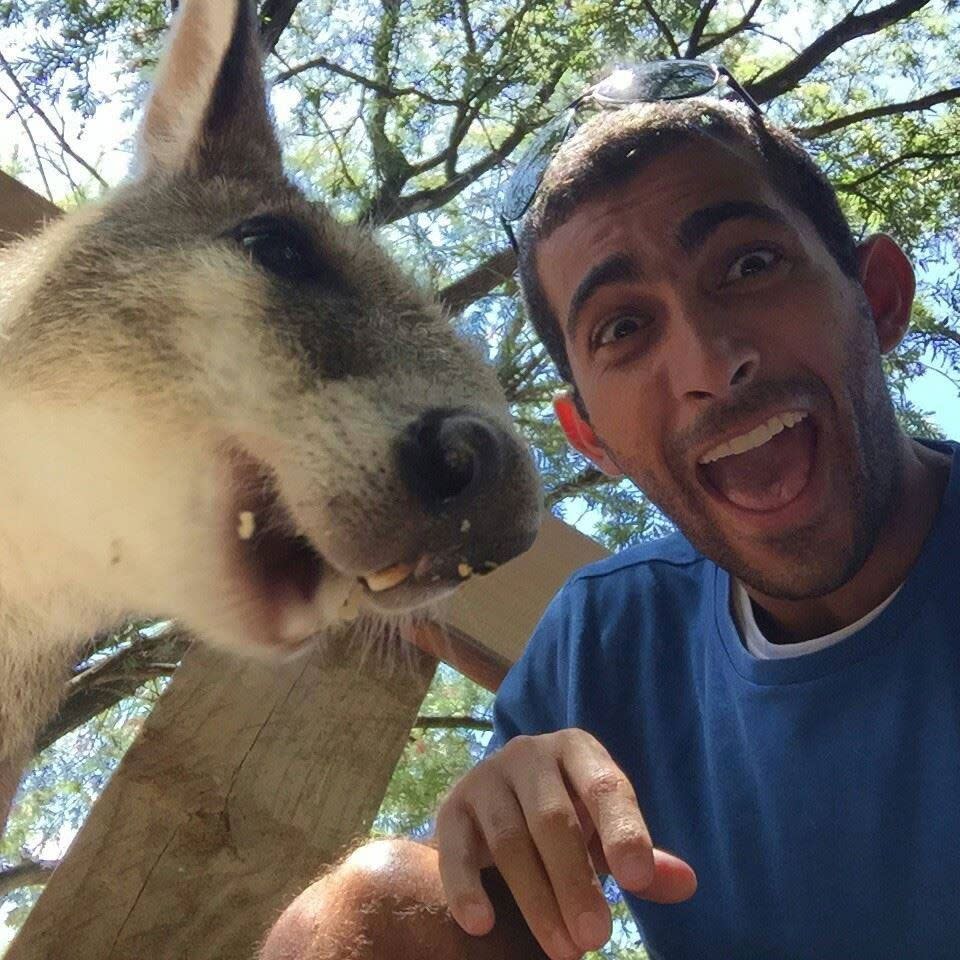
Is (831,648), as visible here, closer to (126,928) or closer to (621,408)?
(621,408)

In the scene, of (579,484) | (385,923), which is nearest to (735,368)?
(385,923)

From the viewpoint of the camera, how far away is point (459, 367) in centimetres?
149

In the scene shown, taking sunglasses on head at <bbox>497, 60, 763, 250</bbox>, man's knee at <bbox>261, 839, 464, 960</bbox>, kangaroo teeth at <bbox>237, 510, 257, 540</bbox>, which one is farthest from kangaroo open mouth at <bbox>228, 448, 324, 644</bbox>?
sunglasses on head at <bbox>497, 60, 763, 250</bbox>

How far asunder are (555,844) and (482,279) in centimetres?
222

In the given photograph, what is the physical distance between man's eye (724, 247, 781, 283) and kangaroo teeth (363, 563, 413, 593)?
32.5 inches

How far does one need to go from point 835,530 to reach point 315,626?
0.81 meters

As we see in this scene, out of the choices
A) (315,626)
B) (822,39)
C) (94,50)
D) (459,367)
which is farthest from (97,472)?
(822,39)

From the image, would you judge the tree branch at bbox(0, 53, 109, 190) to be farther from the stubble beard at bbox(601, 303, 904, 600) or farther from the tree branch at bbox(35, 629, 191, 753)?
the stubble beard at bbox(601, 303, 904, 600)

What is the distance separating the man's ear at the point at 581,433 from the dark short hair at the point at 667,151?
16 cm

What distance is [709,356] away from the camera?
1642 mm

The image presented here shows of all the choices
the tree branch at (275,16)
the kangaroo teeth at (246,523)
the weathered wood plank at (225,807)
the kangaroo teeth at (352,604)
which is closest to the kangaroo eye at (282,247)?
the kangaroo teeth at (246,523)

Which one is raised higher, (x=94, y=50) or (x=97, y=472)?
(x=94, y=50)

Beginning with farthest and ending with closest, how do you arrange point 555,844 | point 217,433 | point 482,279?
point 482,279
point 217,433
point 555,844

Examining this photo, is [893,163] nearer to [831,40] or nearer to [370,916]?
[831,40]
